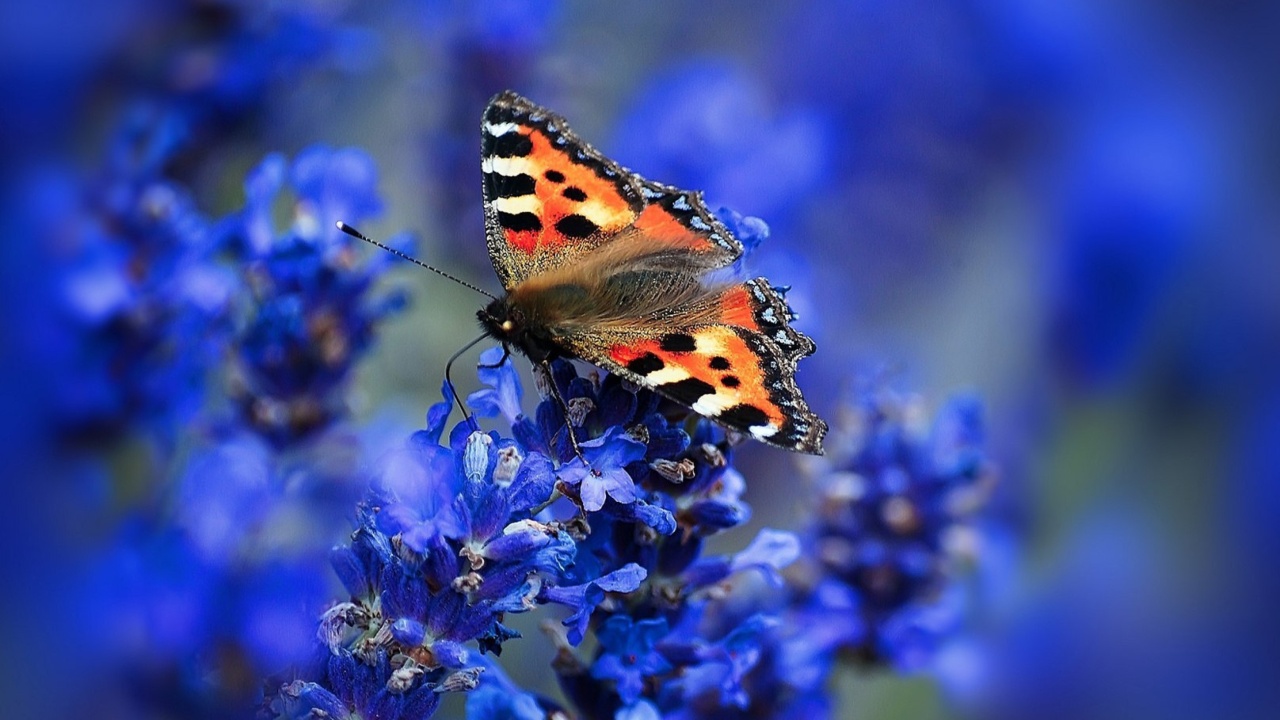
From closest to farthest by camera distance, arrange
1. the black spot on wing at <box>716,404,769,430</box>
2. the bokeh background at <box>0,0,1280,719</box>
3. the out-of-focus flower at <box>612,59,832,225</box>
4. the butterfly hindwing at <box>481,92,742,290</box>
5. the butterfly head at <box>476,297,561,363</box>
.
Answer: the black spot on wing at <box>716,404,769,430</box> < the butterfly head at <box>476,297,561,363</box> < the butterfly hindwing at <box>481,92,742,290</box> < the bokeh background at <box>0,0,1280,719</box> < the out-of-focus flower at <box>612,59,832,225</box>

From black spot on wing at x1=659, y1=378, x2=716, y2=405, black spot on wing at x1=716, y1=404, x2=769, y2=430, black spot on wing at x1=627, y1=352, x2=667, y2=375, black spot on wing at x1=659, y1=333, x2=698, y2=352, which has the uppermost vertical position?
black spot on wing at x1=659, y1=333, x2=698, y2=352

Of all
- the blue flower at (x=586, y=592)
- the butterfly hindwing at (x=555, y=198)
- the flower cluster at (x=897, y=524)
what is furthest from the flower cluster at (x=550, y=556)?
the flower cluster at (x=897, y=524)

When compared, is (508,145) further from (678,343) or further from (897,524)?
(897,524)

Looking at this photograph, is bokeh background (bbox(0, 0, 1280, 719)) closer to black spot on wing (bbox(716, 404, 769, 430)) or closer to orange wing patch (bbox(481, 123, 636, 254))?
orange wing patch (bbox(481, 123, 636, 254))

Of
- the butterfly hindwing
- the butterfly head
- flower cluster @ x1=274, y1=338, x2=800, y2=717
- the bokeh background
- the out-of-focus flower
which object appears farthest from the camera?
the out-of-focus flower

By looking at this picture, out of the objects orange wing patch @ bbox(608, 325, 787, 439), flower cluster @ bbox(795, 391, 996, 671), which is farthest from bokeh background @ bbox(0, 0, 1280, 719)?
orange wing patch @ bbox(608, 325, 787, 439)

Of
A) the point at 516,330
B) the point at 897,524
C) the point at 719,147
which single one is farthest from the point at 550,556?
the point at 719,147

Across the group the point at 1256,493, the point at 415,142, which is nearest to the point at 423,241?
the point at 415,142
